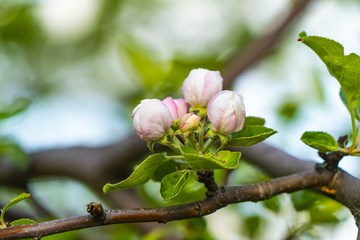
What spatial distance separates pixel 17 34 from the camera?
7.00 feet

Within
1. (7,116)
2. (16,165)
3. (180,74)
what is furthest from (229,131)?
(16,165)

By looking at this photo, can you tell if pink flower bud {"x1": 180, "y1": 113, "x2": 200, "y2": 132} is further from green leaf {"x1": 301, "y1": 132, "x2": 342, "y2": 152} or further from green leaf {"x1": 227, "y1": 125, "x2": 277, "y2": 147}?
green leaf {"x1": 301, "y1": 132, "x2": 342, "y2": 152}

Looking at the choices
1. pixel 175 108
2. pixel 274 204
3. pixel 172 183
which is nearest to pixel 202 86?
pixel 175 108

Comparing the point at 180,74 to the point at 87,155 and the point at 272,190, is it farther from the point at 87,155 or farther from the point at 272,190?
the point at 272,190

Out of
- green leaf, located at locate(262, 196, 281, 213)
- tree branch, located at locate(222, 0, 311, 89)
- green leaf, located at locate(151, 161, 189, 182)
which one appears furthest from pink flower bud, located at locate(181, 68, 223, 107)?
tree branch, located at locate(222, 0, 311, 89)

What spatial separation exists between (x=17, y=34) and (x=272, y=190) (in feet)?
5.47

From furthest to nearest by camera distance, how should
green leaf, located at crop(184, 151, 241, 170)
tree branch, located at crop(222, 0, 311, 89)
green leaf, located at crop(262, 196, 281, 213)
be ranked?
tree branch, located at crop(222, 0, 311, 89) → green leaf, located at crop(262, 196, 281, 213) → green leaf, located at crop(184, 151, 241, 170)

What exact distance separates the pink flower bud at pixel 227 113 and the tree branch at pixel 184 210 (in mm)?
114

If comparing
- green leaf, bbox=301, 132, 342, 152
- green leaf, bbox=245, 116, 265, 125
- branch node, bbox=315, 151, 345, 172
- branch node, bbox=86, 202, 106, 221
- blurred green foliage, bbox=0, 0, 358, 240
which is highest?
blurred green foliage, bbox=0, 0, 358, 240

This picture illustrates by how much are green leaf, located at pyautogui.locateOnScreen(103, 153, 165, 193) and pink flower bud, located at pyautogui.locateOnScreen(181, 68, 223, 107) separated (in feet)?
0.37

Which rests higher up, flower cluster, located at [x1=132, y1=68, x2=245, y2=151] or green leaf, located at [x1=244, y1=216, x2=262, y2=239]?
flower cluster, located at [x1=132, y1=68, x2=245, y2=151]

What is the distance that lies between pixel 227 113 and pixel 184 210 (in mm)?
152

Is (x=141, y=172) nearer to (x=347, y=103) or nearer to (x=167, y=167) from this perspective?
(x=167, y=167)

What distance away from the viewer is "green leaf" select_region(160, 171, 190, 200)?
2.26 ft
